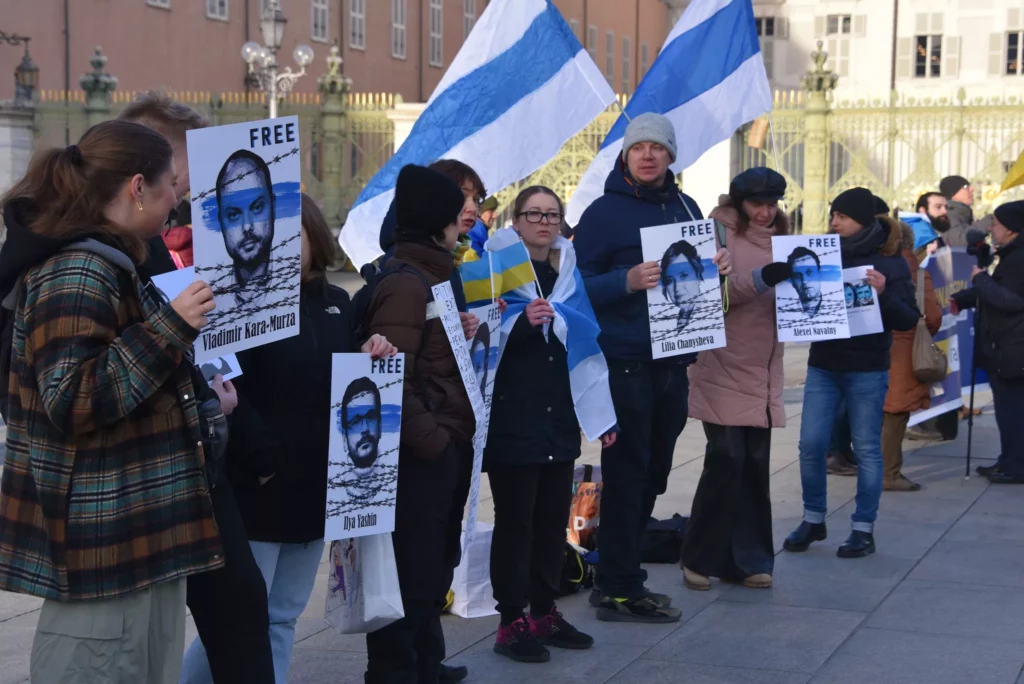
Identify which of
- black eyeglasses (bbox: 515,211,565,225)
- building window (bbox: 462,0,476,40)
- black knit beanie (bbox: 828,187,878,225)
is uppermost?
building window (bbox: 462,0,476,40)

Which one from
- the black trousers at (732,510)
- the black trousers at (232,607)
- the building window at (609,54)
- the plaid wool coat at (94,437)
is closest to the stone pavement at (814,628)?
the black trousers at (732,510)

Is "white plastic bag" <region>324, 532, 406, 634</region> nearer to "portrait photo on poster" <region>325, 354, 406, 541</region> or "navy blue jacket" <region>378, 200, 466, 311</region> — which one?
"portrait photo on poster" <region>325, 354, 406, 541</region>

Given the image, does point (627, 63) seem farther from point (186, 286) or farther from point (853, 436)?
point (186, 286)

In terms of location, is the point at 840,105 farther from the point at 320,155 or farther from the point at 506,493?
the point at 506,493

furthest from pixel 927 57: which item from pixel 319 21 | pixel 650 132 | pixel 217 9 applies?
pixel 650 132

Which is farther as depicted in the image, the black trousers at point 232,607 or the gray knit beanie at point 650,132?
the gray knit beanie at point 650,132

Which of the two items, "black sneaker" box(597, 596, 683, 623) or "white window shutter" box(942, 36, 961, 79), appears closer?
"black sneaker" box(597, 596, 683, 623)

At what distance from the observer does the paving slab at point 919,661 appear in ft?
17.3

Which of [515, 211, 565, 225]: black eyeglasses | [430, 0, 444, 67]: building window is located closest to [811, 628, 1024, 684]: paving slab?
[515, 211, 565, 225]: black eyeglasses

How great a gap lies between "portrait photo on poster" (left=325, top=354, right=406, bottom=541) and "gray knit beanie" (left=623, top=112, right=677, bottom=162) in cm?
203

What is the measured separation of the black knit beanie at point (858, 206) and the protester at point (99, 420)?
4.71m

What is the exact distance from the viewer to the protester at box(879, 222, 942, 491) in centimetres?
925

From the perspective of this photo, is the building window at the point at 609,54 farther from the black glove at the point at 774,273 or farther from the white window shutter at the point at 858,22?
the black glove at the point at 774,273

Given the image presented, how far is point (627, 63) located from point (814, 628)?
49.1m
